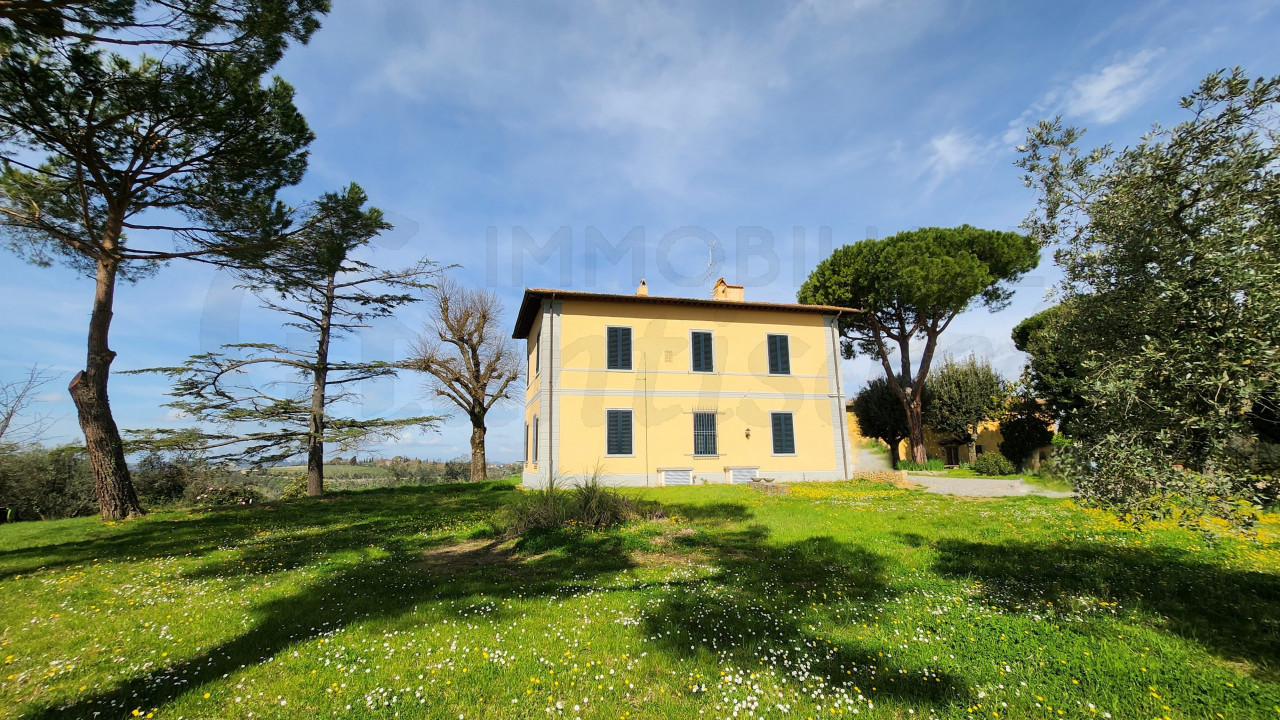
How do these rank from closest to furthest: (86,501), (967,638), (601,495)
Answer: (967,638) < (601,495) < (86,501)

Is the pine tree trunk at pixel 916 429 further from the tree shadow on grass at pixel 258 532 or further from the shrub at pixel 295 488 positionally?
the shrub at pixel 295 488

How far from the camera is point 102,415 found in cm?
1101

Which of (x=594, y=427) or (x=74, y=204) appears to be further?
(x=594, y=427)

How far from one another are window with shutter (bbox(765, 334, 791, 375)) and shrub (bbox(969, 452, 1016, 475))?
8.83 m

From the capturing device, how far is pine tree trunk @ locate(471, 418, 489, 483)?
922 inches

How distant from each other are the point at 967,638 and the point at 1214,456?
218 cm

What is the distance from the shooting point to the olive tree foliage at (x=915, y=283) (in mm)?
21688

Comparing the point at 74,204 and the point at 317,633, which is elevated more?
the point at 74,204

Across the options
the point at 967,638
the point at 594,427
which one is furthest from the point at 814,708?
the point at 594,427

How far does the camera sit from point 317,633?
4.41m

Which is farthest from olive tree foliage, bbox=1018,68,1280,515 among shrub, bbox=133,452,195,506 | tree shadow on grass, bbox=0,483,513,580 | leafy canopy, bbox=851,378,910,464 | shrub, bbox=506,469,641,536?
leafy canopy, bbox=851,378,910,464

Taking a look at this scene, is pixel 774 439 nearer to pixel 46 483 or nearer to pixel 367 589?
pixel 367 589

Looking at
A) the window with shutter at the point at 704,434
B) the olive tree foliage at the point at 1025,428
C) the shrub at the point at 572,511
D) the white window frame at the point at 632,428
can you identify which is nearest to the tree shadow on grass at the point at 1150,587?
the shrub at the point at 572,511

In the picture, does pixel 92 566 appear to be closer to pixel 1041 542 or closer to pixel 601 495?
pixel 601 495
